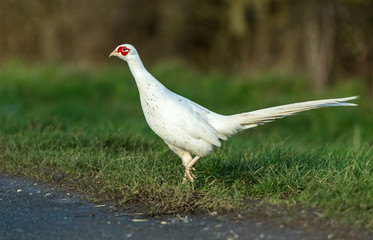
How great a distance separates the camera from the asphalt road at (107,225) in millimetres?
4246

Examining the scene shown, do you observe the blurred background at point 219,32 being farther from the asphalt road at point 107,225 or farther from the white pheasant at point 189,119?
the asphalt road at point 107,225

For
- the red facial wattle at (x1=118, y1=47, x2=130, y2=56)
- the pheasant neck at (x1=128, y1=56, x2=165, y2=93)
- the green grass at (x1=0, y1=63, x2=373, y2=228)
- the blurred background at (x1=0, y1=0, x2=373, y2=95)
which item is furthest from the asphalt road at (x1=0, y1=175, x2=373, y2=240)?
the blurred background at (x1=0, y1=0, x2=373, y2=95)

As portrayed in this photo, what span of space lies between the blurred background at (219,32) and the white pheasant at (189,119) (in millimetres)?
8972

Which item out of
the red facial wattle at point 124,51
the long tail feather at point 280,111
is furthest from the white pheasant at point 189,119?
the red facial wattle at point 124,51

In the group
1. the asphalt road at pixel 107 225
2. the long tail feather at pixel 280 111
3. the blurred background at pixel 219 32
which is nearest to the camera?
the asphalt road at pixel 107 225

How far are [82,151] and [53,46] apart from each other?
10.9m

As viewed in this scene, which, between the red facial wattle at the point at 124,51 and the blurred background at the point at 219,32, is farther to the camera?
the blurred background at the point at 219,32

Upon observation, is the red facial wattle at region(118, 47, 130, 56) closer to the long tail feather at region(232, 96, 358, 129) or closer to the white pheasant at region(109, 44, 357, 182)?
the white pheasant at region(109, 44, 357, 182)

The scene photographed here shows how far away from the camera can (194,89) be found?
13133 mm

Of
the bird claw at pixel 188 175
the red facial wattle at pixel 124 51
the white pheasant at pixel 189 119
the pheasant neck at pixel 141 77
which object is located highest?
the red facial wattle at pixel 124 51

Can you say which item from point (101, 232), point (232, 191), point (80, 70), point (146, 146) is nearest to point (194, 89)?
point (80, 70)

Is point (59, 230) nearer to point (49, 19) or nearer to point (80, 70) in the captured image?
point (80, 70)

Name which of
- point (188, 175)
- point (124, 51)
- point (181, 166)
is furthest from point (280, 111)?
point (124, 51)

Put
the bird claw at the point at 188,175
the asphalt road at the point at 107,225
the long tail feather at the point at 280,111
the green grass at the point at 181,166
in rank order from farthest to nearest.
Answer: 1. the bird claw at the point at 188,175
2. the long tail feather at the point at 280,111
3. the green grass at the point at 181,166
4. the asphalt road at the point at 107,225
